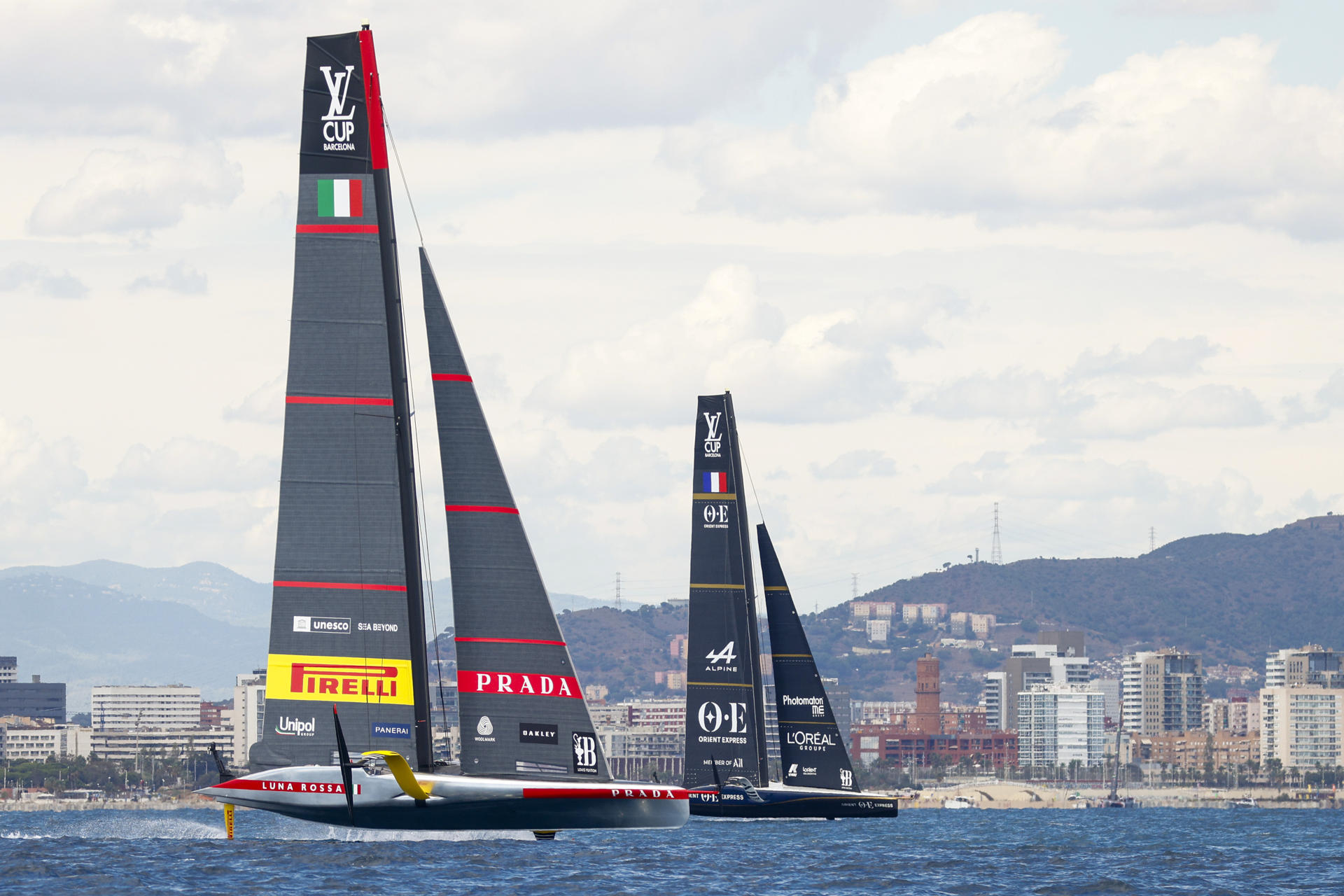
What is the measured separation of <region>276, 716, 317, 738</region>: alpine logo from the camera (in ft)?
115

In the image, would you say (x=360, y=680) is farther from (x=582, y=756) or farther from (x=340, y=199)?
(x=340, y=199)

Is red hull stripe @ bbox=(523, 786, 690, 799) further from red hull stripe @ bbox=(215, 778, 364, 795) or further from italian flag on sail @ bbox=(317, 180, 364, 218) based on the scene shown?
italian flag on sail @ bbox=(317, 180, 364, 218)

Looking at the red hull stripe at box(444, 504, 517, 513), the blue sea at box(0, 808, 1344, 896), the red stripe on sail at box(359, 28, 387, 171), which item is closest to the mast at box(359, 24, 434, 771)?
the red stripe on sail at box(359, 28, 387, 171)

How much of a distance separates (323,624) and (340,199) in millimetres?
7392

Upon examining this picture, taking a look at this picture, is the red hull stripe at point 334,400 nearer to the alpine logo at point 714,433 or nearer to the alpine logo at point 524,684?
the alpine logo at point 524,684

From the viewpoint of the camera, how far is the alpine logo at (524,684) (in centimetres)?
3616

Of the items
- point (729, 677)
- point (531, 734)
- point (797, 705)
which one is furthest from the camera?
point (797, 705)

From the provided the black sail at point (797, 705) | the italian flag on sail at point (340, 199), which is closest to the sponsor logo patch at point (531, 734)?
the italian flag on sail at point (340, 199)

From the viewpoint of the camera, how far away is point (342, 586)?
3506 cm

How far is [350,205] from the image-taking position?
3528 centimetres

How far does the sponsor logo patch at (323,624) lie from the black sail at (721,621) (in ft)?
90.7

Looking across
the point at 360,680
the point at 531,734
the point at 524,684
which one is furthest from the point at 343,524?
the point at 531,734

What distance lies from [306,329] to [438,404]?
3.05 meters

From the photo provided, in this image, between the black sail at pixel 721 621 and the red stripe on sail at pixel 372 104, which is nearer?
the red stripe on sail at pixel 372 104
